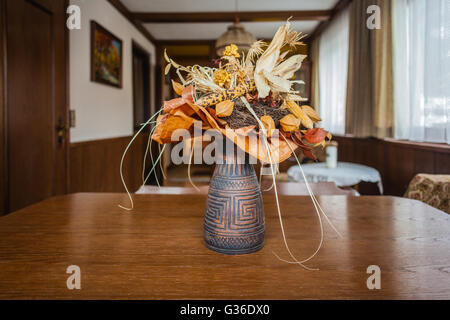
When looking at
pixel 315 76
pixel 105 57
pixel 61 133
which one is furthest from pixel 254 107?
pixel 315 76

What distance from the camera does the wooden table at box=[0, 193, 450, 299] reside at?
0.56 m

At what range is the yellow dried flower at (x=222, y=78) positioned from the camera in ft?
2.36

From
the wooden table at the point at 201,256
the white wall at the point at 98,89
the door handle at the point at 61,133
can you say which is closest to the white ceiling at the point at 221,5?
the white wall at the point at 98,89

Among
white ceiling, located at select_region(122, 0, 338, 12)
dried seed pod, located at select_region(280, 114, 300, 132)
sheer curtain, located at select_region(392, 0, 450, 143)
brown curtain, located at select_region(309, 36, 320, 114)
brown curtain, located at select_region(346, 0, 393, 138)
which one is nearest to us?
dried seed pod, located at select_region(280, 114, 300, 132)

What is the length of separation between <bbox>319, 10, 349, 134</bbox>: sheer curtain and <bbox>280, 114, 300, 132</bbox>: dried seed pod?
3.70 m

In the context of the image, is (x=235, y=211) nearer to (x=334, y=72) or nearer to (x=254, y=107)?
(x=254, y=107)

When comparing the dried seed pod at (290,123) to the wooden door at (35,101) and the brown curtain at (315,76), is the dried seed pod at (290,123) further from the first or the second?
the brown curtain at (315,76)

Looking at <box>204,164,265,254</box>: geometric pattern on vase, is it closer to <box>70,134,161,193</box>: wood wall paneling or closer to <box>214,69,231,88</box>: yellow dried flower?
<box>214,69,231,88</box>: yellow dried flower

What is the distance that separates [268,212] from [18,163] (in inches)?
79.7

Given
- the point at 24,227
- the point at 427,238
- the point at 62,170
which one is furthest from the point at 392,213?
the point at 62,170

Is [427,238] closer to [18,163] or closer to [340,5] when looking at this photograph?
[18,163]

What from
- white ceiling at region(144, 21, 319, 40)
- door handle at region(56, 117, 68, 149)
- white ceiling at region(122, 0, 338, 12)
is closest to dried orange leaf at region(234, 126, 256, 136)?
door handle at region(56, 117, 68, 149)

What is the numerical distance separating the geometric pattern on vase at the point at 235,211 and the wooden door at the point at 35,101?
79.6 inches

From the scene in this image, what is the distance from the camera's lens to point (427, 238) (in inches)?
32.4
